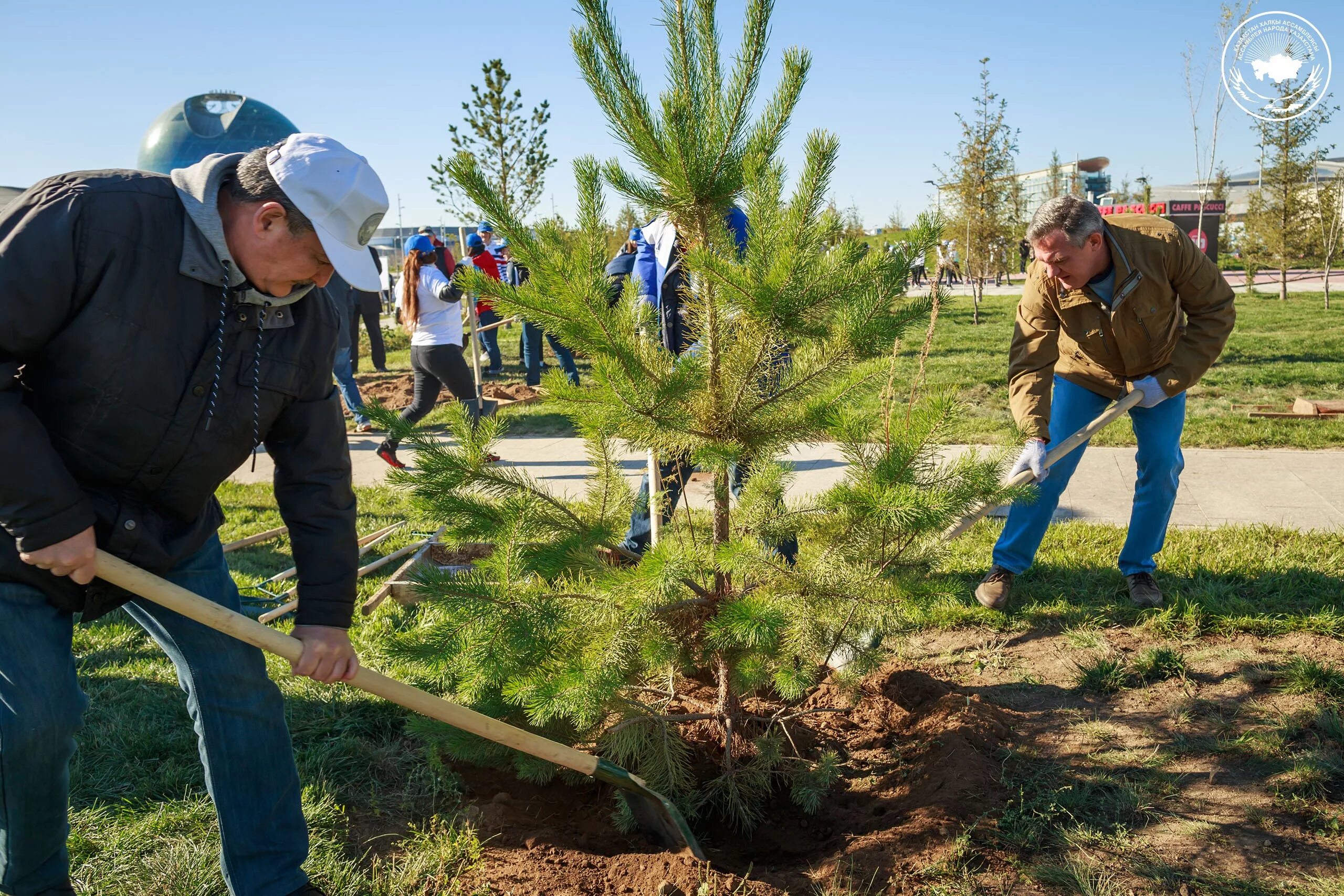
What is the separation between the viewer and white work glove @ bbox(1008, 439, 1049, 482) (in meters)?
3.96

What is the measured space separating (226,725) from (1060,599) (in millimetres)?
3556

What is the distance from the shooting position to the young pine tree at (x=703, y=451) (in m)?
2.40

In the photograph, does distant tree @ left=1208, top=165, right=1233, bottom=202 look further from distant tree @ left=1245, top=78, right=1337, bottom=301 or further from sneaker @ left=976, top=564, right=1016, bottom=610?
sneaker @ left=976, top=564, right=1016, bottom=610

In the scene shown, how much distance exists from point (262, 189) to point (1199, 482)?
A: 6008mm

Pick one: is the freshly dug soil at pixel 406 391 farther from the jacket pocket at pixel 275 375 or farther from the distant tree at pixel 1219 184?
the distant tree at pixel 1219 184

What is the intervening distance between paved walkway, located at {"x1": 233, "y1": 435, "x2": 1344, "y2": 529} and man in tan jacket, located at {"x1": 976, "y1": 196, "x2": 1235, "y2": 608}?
0.96m

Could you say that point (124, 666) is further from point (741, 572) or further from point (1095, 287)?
point (1095, 287)

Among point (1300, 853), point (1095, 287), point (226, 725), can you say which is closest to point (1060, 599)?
point (1095, 287)

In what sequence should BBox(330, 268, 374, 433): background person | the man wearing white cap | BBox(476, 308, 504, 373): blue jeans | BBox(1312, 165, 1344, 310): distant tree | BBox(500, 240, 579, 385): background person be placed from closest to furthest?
the man wearing white cap
BBox(330, 268, 374, 433): background person
BBox(500, 240, 579, 385): background person
BBox(476, 308, 504, 373): blue jeans
BBox(1312, 165, 1344, 310): distant tree

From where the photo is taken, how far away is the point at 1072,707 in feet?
11.1

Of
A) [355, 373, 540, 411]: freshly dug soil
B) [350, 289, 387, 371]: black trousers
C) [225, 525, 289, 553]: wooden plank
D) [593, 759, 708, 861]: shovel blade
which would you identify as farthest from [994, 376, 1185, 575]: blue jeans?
[350, 289, 387, 371]: black trousers

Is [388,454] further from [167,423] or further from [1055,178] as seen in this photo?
[1055,178]

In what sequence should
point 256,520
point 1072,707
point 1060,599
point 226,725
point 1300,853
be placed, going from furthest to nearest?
point 256,520
point 1060,599
point 1072,707
point 1300,853
point 226,725

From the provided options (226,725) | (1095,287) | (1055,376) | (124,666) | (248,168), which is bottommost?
(124,666)
